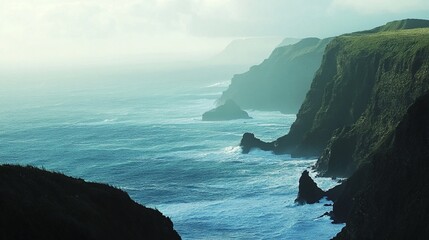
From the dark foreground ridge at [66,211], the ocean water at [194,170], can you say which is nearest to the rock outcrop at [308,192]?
the ocean water at [194,170]

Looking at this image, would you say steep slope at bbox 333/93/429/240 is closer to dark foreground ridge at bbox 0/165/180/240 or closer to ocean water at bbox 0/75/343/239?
ocean water at bbox 0/75/343/239

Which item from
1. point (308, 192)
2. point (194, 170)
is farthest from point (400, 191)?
point (194, 170)

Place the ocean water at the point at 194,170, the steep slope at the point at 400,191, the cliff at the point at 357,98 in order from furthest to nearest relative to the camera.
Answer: the cliff at the point at 357,98
the ocean water at the point at 194,170
the steep slope at the point at 400,191

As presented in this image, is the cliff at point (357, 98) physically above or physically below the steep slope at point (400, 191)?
above

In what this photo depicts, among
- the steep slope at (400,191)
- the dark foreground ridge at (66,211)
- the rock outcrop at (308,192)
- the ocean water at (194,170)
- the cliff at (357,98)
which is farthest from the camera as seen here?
the cliff at (357,98)

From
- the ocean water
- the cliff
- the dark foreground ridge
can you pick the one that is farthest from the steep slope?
the dark foreground ridge

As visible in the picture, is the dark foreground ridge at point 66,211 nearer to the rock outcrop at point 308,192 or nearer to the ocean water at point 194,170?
the ocean water at point 194,170

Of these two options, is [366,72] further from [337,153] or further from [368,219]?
[368,219]

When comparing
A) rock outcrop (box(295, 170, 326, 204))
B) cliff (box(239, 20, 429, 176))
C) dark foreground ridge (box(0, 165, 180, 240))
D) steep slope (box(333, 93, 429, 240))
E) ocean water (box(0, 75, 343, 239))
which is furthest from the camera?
cliff (box(239, 20, 429, 176))
